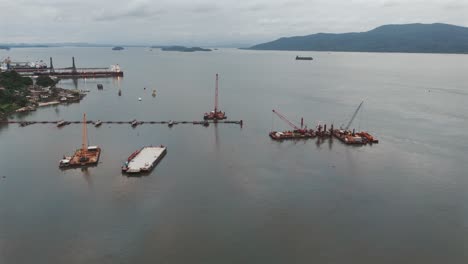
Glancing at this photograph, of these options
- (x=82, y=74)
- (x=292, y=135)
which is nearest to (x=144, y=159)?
(x=292, y=135)

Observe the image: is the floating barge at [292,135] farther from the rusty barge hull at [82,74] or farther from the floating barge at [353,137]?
the rusty barge hull at [82,74]

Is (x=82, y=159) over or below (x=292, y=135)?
below

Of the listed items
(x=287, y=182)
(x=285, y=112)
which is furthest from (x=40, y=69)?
(x=287, y=182)

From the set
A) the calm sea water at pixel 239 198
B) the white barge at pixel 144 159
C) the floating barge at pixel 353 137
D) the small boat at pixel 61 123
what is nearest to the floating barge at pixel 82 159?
the calm sea water at pixel 239 198

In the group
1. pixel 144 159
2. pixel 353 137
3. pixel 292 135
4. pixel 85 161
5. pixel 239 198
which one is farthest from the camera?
pixel 292 135

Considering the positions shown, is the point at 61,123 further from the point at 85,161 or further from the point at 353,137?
the point at 353,137

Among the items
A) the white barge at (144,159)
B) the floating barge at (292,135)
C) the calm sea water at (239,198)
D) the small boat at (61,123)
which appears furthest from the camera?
the small boat at (61,123)

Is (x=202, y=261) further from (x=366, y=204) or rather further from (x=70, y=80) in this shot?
(x=70, y=80)

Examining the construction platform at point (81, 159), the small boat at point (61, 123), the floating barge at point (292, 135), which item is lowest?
the small boat at point (61, 123)
